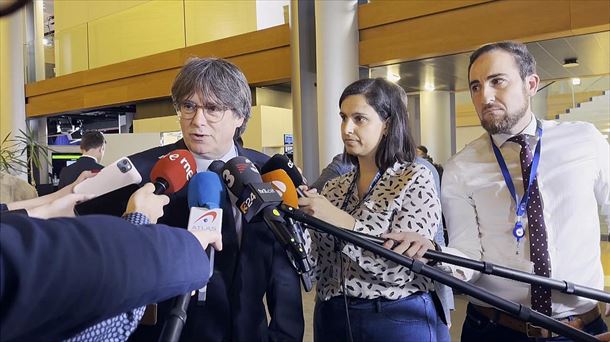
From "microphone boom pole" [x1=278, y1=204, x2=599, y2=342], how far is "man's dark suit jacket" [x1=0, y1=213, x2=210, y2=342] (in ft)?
1.14

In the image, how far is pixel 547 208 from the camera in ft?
4.40

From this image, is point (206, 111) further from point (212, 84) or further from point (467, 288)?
point (467, 288)

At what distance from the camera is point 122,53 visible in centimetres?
696

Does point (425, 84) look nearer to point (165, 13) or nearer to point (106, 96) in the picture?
point (165, 13)

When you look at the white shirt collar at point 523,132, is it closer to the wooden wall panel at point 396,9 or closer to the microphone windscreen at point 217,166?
the microphone windscreen at point 217,166

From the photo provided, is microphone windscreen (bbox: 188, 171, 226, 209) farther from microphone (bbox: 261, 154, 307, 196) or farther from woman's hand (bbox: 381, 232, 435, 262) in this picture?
woman's hand (bbox: 381, 232, 435, 262)

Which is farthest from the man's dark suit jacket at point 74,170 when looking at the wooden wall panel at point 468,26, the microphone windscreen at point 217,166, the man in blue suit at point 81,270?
the man in blue suit at point 81,270

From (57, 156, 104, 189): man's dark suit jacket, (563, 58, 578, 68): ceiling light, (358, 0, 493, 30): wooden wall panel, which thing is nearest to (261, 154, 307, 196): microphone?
(57, 156, 104, 189): man's dark suit jacket

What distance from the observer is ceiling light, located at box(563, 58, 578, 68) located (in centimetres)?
522

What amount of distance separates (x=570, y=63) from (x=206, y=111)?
527 centimetres

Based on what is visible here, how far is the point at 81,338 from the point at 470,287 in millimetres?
662

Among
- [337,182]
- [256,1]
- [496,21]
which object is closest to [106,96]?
[256,1]

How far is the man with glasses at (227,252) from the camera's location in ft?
3.87

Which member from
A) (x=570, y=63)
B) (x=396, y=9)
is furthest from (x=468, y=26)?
(x=570, y=63)
